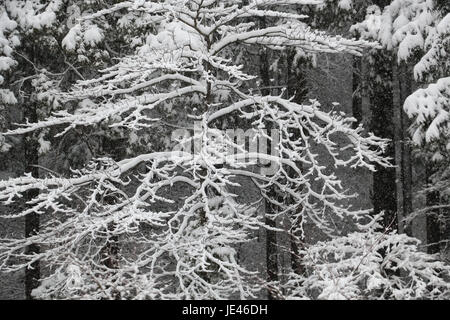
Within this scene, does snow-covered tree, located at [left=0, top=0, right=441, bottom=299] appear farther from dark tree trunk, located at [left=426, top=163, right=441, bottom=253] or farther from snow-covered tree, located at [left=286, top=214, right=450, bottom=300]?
dark tree trunk, located at [left=426, top=163, right=441, bottom=253]

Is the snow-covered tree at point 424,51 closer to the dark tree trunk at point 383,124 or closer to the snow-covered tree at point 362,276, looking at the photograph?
the dark tree trunk at point 383,124

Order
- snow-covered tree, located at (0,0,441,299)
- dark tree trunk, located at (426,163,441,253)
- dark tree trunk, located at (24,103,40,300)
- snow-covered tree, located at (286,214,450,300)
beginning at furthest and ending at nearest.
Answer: dark tree trunk, located at (426,163,441,253)
dark tree trunk, located at (24,103,40,300)
snow-covered tree, located at (0,0,441,299)
snow-covered tree, located at (286,214,450,300)

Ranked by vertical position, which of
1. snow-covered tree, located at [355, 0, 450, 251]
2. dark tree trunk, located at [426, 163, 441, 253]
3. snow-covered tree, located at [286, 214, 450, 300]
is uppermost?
snow-covered tree, located at [355, 0, 450, 251]

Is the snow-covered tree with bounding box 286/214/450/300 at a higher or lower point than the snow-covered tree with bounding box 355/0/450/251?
lower

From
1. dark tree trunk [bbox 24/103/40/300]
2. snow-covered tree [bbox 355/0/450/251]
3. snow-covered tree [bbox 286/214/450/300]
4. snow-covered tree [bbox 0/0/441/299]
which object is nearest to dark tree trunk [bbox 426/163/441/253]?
snow-covered tree [bbox 355/0/450/251]

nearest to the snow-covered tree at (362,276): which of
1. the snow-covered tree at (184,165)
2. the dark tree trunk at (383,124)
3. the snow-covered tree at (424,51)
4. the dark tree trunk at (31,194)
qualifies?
the snow-covered tree at (184,165)

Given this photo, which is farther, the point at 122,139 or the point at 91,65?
the point at 122,139

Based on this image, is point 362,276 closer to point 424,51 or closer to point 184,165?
point 184,165

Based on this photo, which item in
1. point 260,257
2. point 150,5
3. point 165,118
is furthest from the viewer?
point 260,257

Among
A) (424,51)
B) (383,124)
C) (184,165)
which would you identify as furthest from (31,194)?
(424,51)

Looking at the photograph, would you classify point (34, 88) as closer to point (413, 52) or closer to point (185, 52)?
point (185, 52)

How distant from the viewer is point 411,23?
11.8 meters
